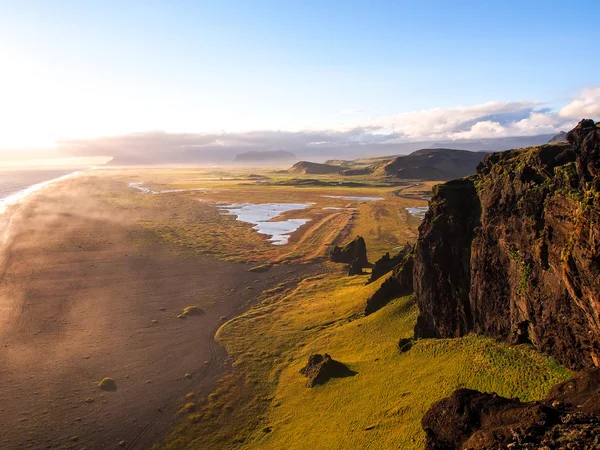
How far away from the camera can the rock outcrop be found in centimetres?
1727

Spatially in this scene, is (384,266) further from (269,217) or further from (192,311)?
(269,217)

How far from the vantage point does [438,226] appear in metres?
41.4

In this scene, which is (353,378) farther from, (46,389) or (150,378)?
(46,389)

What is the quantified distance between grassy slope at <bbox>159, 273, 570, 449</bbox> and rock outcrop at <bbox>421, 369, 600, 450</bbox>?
517cm

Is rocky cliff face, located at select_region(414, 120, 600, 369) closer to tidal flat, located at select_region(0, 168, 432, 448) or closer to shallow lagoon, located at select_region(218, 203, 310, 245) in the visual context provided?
tidal flat, located at select_region(0, 168, 432, 448)

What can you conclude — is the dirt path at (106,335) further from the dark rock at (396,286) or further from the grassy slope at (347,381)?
the dark rock at (396,286)

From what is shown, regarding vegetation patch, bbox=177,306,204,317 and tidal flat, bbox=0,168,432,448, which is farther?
vegetation patch, bbox=177,306,204,317

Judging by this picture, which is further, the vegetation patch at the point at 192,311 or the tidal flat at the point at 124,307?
the vegetation patch at the point at 192,311

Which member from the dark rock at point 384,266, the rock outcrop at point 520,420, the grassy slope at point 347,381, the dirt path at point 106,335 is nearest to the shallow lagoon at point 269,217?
the dirt path at point 106,335

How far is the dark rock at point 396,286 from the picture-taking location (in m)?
50.9

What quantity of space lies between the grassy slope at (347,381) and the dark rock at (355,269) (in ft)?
65.9

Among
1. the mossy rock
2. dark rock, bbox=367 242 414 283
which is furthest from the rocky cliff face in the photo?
the mossy rock

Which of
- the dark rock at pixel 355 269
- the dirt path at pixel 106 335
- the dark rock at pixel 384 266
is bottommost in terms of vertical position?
the dirt path at pixel 106 335

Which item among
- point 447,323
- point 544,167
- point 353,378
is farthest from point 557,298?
point 353,378
